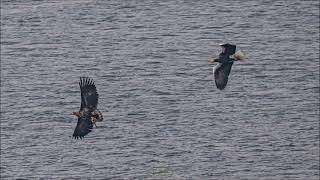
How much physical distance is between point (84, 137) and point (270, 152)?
2.27ft

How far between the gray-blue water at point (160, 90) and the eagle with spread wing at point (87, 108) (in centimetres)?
2

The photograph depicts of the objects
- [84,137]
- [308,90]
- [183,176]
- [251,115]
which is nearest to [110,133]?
[84,137]

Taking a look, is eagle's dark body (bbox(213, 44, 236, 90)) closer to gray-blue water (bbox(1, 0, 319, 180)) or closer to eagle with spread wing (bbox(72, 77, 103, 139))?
gray-blue water (bbox(1, 0, 319, 180))

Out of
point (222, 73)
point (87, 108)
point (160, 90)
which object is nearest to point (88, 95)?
point (87, 108)

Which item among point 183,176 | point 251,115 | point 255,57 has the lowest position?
point 183,176

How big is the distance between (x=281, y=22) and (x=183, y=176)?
68 cm

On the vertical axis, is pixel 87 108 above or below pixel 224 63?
below

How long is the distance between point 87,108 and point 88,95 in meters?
0.05

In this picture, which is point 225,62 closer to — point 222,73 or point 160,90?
point 222,73

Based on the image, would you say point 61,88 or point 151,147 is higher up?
point 61,88

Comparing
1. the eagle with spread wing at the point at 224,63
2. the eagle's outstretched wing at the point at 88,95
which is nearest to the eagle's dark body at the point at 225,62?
the eagle with spread wing at the point at 224,63

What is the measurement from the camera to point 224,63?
343cm

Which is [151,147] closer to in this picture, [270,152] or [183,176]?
[183,176]

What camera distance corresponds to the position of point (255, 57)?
346 cm
